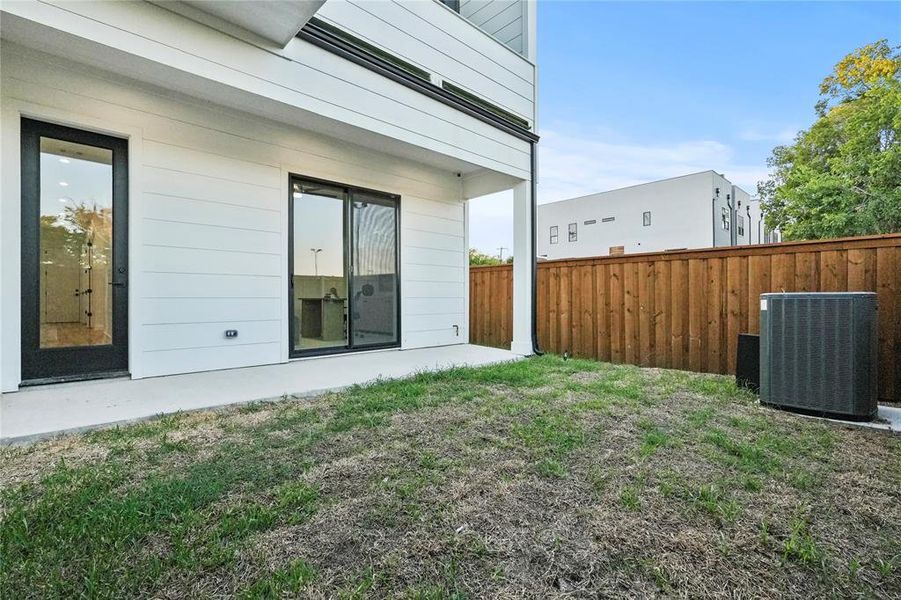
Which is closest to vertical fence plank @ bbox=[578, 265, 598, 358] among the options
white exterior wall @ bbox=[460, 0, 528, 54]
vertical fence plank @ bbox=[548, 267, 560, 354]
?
vertical fence plank @ bbox=[548, 267, 560, 354]

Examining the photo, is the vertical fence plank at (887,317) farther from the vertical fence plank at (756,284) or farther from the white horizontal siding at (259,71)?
the white horizontal siding at (259,71)

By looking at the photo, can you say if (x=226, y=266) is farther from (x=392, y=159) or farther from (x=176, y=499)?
(x=176, y=499)

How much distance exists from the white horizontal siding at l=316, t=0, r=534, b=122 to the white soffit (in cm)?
103

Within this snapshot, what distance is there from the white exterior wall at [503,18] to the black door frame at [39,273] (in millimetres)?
5081

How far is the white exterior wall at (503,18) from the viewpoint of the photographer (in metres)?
5.77

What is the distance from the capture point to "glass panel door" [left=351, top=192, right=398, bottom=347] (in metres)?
5.00

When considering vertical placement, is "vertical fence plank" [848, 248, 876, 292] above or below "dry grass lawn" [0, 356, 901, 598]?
above

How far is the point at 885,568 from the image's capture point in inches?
50.8

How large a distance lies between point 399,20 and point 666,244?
17.1 metres

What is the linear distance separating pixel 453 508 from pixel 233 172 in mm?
3890

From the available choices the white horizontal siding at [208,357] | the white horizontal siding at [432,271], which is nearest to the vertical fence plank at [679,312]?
the white horizontal siding at [432,271]

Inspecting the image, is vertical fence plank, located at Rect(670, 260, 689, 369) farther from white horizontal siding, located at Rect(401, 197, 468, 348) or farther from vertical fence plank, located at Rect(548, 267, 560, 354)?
white horizontal siding, located at Rect(401, 197, 468, 348)

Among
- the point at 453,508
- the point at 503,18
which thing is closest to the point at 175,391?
the point at 453,508

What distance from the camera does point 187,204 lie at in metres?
3.74
